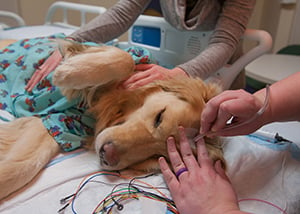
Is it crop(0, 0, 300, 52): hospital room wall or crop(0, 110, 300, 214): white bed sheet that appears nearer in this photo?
crop(0, 110, 300, 214): white bed sheet

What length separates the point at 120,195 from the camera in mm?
721

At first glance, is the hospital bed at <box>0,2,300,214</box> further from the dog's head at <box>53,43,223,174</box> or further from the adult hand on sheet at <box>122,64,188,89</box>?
the adult hand on sheet at <box>122,64,188,89</box>

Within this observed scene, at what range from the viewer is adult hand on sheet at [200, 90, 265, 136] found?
0.66 m

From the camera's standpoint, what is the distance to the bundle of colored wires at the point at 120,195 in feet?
2.22

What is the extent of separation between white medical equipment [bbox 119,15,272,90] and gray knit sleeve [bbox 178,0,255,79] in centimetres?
9

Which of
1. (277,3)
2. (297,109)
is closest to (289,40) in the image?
(277,3)

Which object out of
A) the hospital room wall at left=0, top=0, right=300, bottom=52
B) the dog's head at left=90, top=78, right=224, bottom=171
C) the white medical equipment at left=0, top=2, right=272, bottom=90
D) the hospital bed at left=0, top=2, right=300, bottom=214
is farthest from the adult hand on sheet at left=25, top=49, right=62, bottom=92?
the hospital room wall at left=0, top=0, right=300, bottom=52

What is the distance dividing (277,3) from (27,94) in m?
2.38

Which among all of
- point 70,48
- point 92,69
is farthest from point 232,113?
point 70,48

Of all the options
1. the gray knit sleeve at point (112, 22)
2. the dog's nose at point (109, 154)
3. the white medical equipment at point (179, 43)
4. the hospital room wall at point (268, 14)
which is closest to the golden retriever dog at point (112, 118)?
the dog's nose at point (109, 154)

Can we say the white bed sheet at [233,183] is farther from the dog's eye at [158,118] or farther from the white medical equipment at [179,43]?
the white medical equipment at [179,43]

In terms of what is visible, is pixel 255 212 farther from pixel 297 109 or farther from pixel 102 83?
pixel 102 83

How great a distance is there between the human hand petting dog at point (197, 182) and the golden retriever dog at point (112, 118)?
47 millimetres

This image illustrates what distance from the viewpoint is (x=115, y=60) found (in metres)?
0.88
